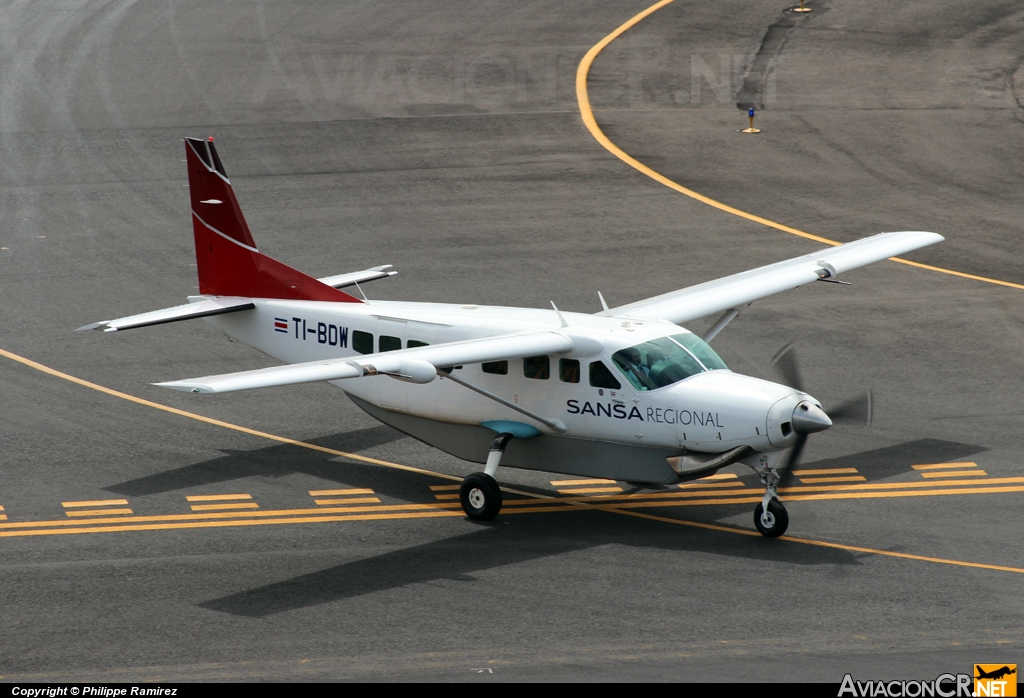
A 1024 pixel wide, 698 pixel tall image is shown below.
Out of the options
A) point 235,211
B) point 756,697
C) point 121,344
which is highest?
point 235,211

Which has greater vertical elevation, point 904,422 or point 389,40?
point 389,40

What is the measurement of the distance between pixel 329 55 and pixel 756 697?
3752 centimetres

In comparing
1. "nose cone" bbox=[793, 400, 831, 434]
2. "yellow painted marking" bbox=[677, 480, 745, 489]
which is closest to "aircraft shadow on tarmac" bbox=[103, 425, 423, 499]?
"yellow painted marking" bbox=[677, 480, 745, 489]

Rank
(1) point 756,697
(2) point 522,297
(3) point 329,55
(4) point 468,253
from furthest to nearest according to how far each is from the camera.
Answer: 1. (3) point 329,55
2. (4) point 468,253
3. (2) point 522,297
4. (1) point 756,697

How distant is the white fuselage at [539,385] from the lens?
1869cm

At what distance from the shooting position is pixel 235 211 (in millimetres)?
23453

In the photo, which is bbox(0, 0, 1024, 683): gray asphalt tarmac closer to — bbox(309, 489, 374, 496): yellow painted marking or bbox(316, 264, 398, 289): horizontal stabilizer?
bbox(309, 489, 374, 496): yellow painted marking

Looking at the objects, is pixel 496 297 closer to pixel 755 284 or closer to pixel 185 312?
pixel 755 284

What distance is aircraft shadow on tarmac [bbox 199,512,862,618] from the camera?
17484 millimetres

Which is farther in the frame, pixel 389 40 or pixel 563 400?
pixel 389 40

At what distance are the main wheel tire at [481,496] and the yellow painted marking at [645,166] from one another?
14.3 m

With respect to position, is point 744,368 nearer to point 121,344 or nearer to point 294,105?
point 121,344

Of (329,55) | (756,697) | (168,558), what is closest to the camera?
(756,697)

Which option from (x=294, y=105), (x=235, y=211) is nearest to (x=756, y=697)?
(x=235, y=211)
